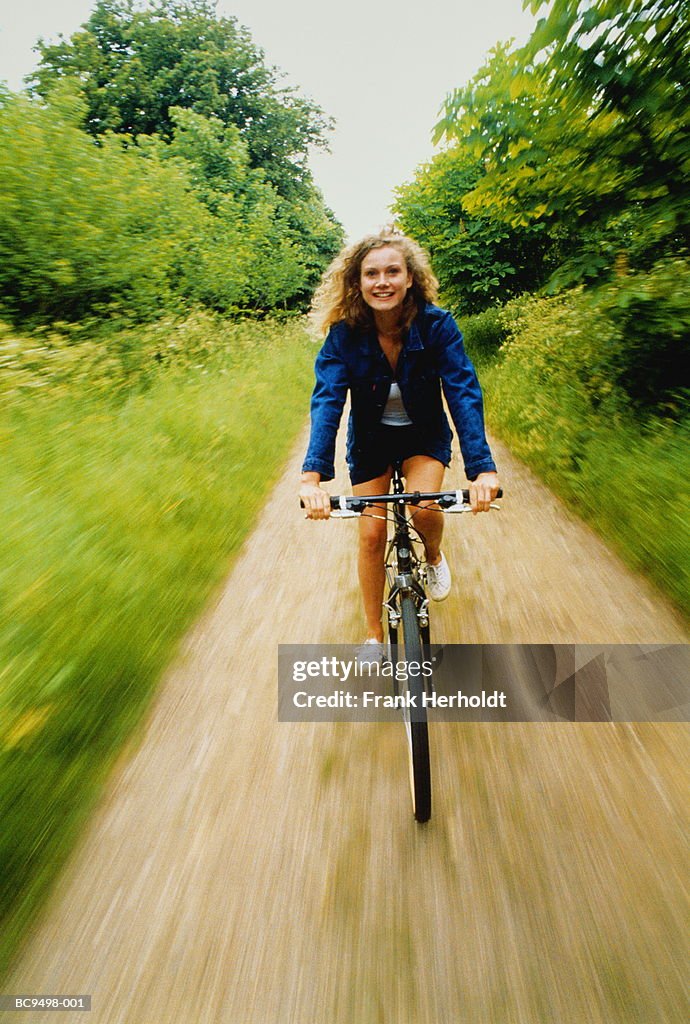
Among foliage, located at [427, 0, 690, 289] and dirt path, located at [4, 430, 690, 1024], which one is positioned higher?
foliage, located at [427, 0, 690, 289]

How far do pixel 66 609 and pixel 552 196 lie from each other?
5.12 m

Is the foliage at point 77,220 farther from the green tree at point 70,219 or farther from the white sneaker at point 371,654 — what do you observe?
the white sneaker at point 371,654

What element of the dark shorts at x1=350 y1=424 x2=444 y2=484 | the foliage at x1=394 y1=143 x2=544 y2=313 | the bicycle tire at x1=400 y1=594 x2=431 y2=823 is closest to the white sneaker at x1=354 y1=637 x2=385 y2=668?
the bicycle tire at x1=400 y1=594 x2=431 y2=823

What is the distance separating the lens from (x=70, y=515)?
3172mm

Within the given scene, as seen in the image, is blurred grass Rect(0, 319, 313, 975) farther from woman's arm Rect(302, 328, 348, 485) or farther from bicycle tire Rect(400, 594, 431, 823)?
woman's arm Rect(302, 328, 348, 485)

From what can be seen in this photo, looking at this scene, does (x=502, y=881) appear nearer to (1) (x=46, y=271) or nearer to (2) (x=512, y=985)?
(2) (x=512, y=985)

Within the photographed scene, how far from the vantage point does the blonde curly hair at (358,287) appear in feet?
7.27

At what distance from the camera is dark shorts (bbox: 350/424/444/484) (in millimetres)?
2420

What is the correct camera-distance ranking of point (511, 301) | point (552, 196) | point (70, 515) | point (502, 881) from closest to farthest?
point (502, 881)
point (70, 515)
point (552, 196)
point (511, 301)

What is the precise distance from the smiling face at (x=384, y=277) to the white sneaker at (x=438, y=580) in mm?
1568

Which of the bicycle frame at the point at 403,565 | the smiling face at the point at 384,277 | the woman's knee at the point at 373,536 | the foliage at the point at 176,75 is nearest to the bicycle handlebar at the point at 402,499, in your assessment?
the bicycle frame at the point at 403,565

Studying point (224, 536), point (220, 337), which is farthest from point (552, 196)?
point (220, 337)

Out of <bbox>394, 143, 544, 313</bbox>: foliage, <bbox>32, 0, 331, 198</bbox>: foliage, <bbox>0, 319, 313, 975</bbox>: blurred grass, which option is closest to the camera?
<bbox>0, 319, 313, 975</bbox>: blurred grass

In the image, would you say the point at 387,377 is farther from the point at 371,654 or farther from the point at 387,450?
the point at 371,654
